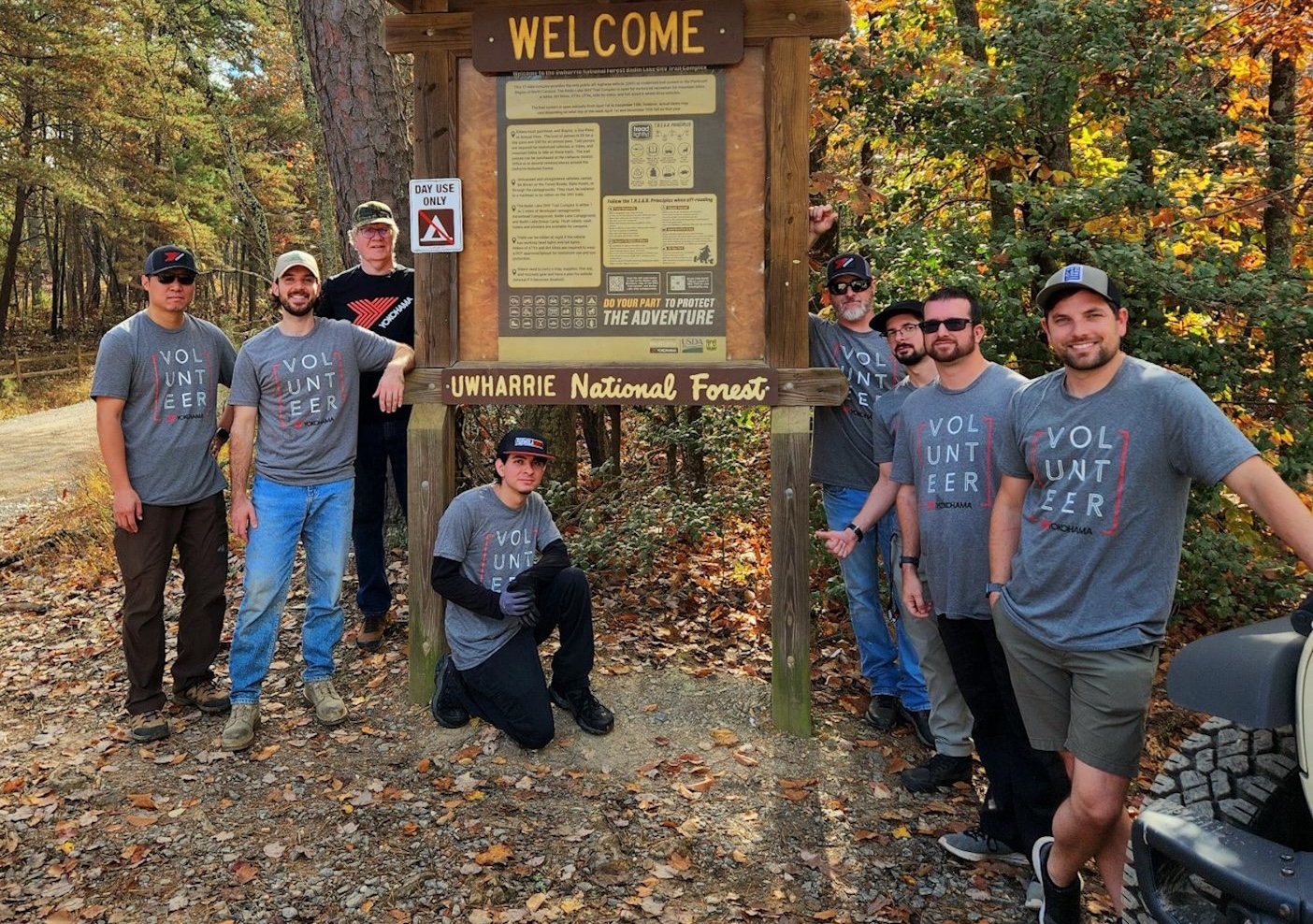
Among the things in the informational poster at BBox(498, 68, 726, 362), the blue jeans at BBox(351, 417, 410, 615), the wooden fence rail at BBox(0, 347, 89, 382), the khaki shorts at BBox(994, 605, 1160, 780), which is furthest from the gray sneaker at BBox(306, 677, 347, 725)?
the wooden fence rail at BBox(0, 347, 89, 382)

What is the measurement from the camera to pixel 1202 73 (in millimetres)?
6242

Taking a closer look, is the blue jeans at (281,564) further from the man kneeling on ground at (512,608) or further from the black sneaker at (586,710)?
the black sneaker at (586,710)

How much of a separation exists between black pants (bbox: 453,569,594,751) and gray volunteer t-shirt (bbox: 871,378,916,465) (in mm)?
1573

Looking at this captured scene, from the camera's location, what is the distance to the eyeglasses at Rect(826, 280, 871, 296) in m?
4.75

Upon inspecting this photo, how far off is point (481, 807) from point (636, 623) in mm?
2079

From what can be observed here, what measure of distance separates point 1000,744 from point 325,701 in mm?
3226

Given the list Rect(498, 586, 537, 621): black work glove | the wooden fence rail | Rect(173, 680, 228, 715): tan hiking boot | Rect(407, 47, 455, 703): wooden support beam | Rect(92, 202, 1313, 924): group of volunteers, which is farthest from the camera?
the wooden fence rail

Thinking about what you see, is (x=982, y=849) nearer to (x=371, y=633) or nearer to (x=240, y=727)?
(x=240, y=727)

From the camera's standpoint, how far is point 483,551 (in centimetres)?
464

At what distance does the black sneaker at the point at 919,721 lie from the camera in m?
4.62

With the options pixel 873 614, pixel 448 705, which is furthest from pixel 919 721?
pixel 448 705

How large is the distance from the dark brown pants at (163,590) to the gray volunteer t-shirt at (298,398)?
565 millimetres

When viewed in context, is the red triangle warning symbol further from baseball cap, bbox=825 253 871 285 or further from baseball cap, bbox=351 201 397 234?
baseball cap, bbox=825 253 871 285

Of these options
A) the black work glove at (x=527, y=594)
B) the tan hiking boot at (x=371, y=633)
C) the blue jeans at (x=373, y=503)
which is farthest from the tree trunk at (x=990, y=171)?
the tan hiking boot at (x=371, y=633)
